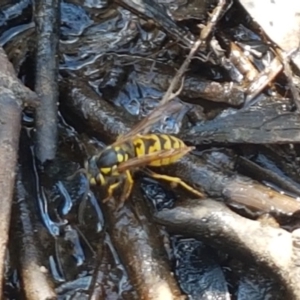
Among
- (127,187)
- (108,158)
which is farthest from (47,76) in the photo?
(127,187)

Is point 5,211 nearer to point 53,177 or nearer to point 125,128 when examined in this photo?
point 53,177

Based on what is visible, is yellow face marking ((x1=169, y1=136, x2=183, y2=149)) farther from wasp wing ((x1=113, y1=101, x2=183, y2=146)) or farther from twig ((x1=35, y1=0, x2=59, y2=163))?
twig ((x1=35, y1=0, x2=59, y2=163))

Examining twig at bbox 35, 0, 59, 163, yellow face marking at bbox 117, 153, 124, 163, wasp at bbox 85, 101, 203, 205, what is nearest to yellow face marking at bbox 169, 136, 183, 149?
wasp at bbox 85, 101, 203, 205

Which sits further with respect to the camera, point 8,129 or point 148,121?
point 148,121

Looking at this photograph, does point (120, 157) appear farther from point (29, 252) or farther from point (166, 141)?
point (29, 252)

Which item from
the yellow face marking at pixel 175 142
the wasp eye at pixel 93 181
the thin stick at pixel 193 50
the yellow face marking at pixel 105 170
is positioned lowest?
the wasp eye at pixel 93 181

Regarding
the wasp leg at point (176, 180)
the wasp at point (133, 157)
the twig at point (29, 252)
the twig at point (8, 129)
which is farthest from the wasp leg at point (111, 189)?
the twig at point (8, 129)

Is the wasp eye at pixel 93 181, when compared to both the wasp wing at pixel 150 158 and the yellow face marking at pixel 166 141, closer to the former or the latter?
the wasp wing at pixel 150 158
